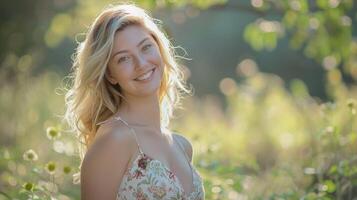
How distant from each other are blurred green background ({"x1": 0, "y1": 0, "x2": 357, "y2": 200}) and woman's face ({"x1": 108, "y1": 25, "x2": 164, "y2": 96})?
0.61 meters

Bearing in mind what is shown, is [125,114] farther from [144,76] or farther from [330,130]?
[330,130]

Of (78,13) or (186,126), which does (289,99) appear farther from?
(78,13)

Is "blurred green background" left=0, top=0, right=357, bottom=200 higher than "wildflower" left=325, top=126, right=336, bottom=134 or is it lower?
lower

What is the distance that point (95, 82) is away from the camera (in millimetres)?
3381

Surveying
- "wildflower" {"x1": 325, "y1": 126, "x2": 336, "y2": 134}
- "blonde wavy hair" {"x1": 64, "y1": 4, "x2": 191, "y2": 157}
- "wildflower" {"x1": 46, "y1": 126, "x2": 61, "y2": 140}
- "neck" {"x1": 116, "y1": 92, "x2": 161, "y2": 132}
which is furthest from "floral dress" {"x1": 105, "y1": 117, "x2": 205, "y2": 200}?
"wildflower" {"x1": 325, "y1": 126, "x2": 336, "y2": 134}

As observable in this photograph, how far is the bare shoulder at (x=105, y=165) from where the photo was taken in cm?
321

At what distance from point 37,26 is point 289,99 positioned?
4.29 metres

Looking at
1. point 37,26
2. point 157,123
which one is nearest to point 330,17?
point 157,123

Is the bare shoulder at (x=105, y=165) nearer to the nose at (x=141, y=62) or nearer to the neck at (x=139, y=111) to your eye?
the neck at (x=139, y=111)

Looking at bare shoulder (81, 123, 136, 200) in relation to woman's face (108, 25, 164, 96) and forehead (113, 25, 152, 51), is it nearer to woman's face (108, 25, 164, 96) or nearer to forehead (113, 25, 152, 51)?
woman's face (108, 25, 164, 96)

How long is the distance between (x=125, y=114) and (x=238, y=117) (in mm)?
5666

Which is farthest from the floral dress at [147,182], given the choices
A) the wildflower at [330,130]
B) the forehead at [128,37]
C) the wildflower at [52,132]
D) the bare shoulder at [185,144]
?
the wildflower at [330,130]

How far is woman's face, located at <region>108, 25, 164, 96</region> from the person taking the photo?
332 centimetres

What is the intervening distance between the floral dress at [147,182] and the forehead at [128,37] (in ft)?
1.12
